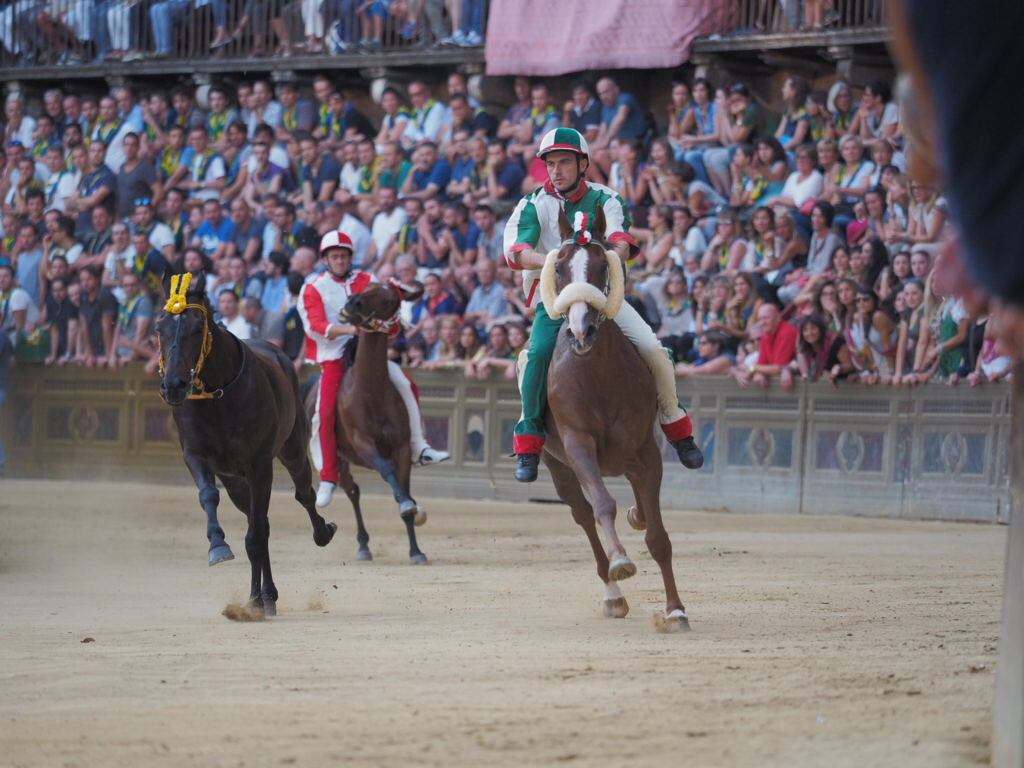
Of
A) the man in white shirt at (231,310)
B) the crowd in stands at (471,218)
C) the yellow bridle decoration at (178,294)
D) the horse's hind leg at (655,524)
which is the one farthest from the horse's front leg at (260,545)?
the man in white shirt at (231,310)

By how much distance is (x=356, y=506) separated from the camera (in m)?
13.4

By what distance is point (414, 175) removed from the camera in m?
19.8

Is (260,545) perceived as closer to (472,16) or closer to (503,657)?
(503,657)

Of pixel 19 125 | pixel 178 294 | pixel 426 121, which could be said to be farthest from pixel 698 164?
pixel 19 125

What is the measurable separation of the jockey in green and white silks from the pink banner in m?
10.8

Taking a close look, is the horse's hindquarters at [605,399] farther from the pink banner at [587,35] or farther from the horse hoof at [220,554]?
the pink banner at [587,35]

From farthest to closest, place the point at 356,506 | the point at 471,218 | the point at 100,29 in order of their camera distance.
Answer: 1. the point at 100,29
2. the point at 471,218
3. the point at 356,506

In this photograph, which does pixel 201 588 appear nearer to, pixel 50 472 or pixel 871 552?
pixel 871 552

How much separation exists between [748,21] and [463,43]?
4.40 meters

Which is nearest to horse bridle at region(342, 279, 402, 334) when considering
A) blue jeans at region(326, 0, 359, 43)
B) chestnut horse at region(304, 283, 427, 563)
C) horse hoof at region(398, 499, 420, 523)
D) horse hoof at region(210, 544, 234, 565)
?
chestnut horse at region(304, 283, 427, 563)

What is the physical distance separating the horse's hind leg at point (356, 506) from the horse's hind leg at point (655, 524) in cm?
481

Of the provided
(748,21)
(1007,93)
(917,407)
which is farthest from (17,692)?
(748,21)

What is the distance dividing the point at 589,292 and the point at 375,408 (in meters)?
5.54

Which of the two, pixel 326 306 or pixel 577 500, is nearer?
pixel 577 500
